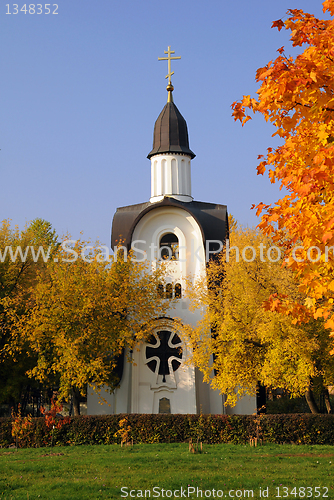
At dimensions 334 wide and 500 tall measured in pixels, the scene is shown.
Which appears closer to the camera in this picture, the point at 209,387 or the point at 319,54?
the point at 319,54

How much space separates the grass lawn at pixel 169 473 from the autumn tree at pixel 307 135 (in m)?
3.95

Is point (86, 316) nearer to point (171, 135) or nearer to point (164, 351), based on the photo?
point (164, 351)

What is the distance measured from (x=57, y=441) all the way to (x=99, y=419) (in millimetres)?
1626

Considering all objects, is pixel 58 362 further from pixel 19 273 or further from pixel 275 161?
pixel 275 161

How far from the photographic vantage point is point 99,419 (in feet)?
57.1

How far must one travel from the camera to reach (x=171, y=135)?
87.1 ft

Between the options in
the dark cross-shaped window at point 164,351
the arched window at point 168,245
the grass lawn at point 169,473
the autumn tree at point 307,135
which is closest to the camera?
the autumn tree at point 307,135

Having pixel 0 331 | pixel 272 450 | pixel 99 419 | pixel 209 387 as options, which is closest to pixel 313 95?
pixel 272 450

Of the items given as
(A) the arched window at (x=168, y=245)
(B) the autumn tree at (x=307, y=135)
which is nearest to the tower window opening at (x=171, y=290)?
(A) the arched window at (x=168, y=245)

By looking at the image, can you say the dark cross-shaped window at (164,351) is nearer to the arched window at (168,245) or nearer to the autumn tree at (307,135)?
the arched window at (168,245)

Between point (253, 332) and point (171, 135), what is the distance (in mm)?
12413

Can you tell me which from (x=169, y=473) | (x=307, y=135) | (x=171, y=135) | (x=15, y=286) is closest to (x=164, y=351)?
(x=15, y=286)

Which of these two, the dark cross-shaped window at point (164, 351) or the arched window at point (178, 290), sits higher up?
the arched window at point (178, 290)

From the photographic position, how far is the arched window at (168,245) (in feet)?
79.7
